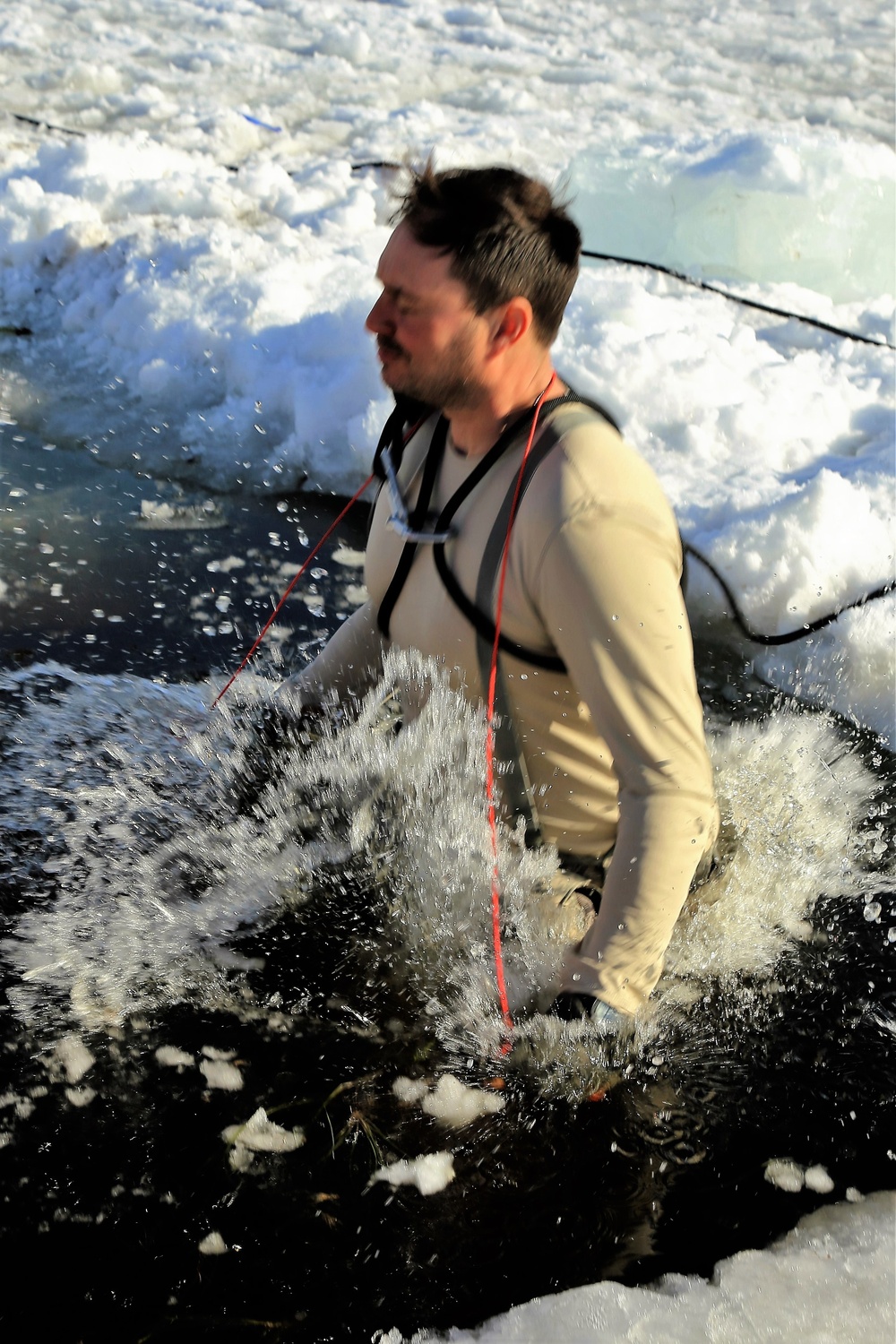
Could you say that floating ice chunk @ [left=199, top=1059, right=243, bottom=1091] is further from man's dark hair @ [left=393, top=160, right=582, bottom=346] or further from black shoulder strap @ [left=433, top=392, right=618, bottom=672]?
man's dark hair @ [left=393, top=160, right=582, bottom=346]

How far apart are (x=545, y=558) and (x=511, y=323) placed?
1.41ft

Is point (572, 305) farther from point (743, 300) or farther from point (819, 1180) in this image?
point (819, 1180)

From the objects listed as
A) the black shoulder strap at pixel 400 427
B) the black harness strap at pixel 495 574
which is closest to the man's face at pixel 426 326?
the black harness strap at pixel 495 574

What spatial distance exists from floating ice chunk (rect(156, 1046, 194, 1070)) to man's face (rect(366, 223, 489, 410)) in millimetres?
1381

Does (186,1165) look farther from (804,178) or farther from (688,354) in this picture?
(804,178)

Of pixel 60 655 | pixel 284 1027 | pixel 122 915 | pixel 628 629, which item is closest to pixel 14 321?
pixel 60 655

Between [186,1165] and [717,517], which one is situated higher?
[717,517]

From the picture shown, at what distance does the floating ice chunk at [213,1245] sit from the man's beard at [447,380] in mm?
1508

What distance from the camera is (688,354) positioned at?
4.55 metres

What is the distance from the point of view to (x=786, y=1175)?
2.04 meters

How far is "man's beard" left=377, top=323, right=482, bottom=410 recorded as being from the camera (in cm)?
179

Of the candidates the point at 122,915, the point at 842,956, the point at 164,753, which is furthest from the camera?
the point at 164,753

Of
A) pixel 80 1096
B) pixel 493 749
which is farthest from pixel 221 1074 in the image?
pixel 493 749

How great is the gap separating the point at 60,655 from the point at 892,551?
2816 millimetres
